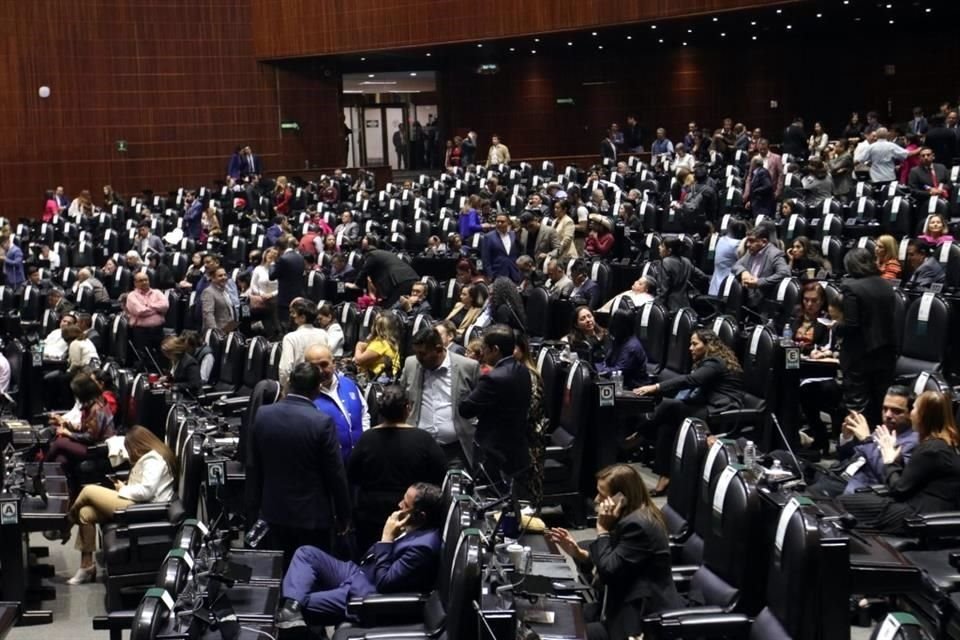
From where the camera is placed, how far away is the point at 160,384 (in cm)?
1012

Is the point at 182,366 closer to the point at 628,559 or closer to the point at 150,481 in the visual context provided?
the point at 150,481

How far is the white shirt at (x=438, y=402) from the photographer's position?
7477mm

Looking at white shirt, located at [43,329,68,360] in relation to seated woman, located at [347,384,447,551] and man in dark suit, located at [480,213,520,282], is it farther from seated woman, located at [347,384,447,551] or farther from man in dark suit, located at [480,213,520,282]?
seated woman, located at [347,384,447,551]

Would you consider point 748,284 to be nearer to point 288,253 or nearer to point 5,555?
point 288,253

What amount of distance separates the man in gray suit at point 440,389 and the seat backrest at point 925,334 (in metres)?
3.10

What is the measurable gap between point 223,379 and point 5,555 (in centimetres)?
426

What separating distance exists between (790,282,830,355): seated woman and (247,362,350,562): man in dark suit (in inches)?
163

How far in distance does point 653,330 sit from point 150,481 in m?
4.09

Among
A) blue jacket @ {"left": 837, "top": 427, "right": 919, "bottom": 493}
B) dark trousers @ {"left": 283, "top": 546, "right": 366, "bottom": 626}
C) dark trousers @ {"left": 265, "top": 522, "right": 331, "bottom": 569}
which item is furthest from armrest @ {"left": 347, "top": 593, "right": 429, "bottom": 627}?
blue jacket @ {"left": 837, "top": 427, "right": 919, "bottom": 493}

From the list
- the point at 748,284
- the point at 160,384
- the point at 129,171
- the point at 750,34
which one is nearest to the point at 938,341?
the point at 748,284

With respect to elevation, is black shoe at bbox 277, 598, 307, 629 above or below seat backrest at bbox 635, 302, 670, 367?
below

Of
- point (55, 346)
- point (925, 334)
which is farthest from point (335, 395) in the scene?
point (55, 346)

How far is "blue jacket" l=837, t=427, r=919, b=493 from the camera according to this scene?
639cm

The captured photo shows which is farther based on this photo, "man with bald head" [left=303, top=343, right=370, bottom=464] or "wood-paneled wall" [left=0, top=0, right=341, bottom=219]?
"wood-paneled wall" [left=0, top=0, right=341, bottom=219]
